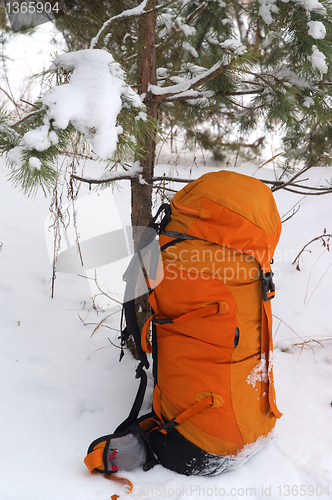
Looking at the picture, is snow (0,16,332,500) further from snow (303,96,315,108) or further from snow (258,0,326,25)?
snow (258,0,326,25)

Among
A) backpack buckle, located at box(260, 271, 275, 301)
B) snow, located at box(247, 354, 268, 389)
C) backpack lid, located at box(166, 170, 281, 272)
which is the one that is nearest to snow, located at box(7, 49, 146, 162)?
backpack lid, located at box(166, 170, 281, 272)

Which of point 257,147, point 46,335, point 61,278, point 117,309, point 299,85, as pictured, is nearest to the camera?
point 299,85

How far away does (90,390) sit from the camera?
4.17 ft

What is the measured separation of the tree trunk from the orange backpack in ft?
1.07

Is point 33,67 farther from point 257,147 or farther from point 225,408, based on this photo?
point 225,408

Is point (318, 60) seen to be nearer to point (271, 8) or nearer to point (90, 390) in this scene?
point (271, 8)

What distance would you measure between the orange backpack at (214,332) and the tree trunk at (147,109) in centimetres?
33

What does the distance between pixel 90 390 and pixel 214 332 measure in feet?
1.88

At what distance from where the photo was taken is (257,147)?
386 centimetres

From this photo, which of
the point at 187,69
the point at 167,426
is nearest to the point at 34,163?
the point at 167,426

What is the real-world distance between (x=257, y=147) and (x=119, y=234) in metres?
2.34

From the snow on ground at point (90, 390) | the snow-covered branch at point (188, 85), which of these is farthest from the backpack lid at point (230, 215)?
the snow on ground at point (90, 390)

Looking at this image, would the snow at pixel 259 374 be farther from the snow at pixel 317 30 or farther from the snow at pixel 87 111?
the snow at pixel 317 30

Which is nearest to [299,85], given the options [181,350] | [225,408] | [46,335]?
[181,350]
